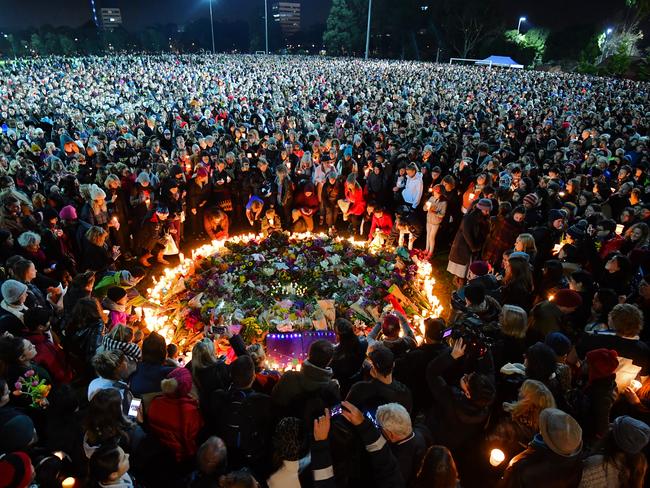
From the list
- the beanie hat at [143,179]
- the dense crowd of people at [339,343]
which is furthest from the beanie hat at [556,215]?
the beanie hat at [143,179]

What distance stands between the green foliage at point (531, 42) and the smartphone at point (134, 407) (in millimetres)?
77889

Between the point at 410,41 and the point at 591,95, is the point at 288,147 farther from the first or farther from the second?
the point at 410,41

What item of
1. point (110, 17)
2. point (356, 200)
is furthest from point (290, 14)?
point (356, 200)

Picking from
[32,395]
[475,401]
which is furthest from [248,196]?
[475,401]

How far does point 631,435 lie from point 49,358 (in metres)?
5.26

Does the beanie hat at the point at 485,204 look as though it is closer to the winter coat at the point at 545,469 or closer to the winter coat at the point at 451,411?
the winter coat at the point at 451,411

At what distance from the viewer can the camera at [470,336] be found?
12.8ft

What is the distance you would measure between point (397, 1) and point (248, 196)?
80.8m

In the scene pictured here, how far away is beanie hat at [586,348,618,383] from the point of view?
11.9 feet

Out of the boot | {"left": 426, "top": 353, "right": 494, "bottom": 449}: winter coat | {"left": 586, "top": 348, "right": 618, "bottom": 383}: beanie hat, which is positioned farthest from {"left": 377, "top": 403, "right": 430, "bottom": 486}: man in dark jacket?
the boot

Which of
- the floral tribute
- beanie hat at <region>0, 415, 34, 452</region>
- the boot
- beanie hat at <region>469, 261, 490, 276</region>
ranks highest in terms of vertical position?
beanie hat at <region>469, 261, 490, 276</region>

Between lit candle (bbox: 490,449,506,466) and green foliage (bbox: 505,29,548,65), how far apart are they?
7670 cm

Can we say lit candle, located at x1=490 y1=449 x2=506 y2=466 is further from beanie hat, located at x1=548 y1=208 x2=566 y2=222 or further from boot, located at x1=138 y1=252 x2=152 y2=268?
boot, located at x1=138 y1=252 x2=152 y2=268

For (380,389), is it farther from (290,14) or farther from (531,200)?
(290,14)
